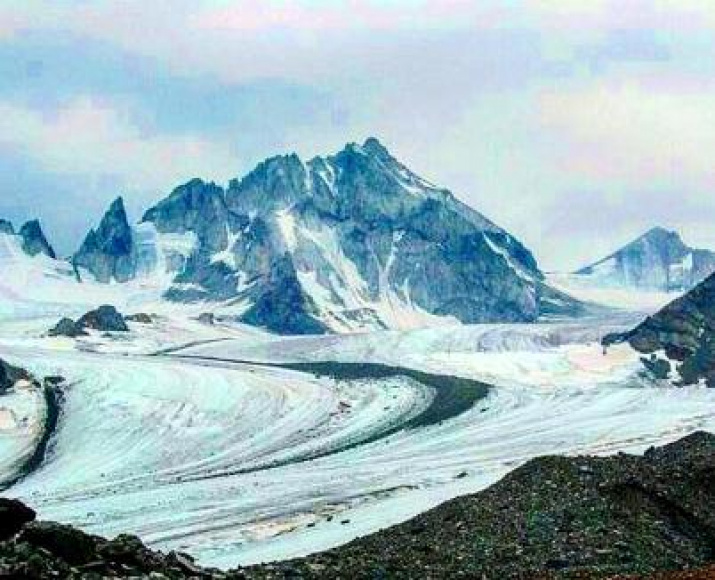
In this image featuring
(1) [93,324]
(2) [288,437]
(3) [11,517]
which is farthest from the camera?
(1) [93,324]

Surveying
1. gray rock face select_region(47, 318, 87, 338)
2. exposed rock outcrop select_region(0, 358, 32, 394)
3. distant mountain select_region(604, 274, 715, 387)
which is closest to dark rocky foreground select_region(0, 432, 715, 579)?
exposed rock outcrop select_region(0, 358, 32, 394)

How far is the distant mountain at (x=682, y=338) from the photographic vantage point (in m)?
107

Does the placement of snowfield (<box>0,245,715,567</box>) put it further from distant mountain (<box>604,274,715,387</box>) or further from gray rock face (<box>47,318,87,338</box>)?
gray rock face (<box>47,318,87,338</box>)

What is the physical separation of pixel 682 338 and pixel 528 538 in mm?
97757

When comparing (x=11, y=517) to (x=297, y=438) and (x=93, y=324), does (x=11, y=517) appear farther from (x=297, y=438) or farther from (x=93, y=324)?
(x=93, y=324)

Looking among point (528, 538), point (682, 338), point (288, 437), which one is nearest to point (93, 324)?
point (682, 338)

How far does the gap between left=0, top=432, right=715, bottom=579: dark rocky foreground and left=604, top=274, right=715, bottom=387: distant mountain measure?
76.5m

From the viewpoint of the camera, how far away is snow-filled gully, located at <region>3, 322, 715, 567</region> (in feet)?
130

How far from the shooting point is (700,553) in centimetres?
2523

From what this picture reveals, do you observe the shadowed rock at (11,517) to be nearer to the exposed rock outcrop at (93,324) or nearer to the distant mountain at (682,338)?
the distant mountain at (682,338)

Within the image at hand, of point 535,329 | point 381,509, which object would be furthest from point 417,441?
point 535,329

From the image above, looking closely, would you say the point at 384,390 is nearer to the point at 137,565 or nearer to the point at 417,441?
the point at 417,441

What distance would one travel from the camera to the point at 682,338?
118 m

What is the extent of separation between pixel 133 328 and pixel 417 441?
10856 cm
